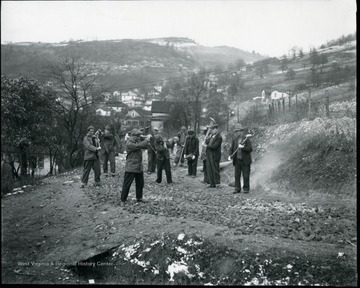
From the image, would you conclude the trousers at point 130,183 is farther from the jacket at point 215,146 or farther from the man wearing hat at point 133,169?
the jacket at point 215,146

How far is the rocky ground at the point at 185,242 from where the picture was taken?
16.1 ft

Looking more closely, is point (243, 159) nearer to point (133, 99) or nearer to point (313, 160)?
point (313, 160)

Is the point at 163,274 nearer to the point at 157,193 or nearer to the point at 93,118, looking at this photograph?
the point at 157,193

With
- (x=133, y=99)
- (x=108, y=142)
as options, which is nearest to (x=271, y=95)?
(x=108, y=142)

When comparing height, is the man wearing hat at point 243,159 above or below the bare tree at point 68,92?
below

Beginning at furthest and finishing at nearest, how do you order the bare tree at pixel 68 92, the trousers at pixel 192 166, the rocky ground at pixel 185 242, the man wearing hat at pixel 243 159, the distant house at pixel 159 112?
1. the distant house at pixel 159 112
2. the bare tree at pixel 68 92
3. the trousers at pixel 192 166
4. the man wearing hat at pixel 243 159
5. the rocky ground at pixel 185 242

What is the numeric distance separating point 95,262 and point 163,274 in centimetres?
124

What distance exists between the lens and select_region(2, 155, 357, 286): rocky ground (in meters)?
4.91

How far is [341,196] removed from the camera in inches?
329

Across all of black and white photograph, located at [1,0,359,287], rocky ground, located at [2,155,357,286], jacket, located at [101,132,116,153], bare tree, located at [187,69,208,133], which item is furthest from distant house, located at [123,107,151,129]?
rocky ground, located at [2,155,357,286]

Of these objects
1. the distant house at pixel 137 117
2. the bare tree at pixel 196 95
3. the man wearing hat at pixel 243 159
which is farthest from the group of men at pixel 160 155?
the distant house at pixel 137 117

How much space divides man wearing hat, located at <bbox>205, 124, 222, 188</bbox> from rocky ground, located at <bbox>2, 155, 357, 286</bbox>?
87.8 inches

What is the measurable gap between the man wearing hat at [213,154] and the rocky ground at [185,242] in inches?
Answer: 87.8

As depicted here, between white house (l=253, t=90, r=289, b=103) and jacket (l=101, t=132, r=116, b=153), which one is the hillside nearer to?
white house (l=253, t=90, r=289, b=103)
